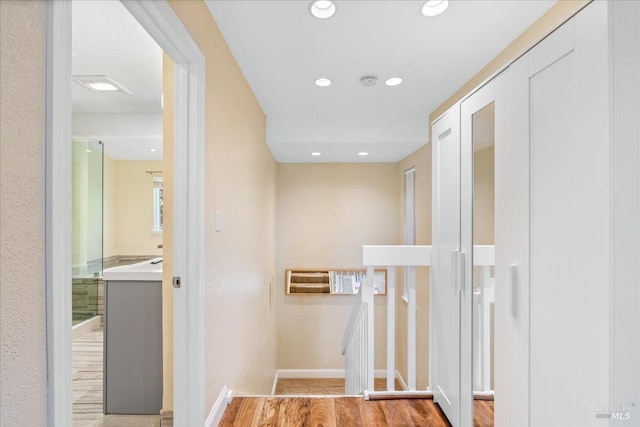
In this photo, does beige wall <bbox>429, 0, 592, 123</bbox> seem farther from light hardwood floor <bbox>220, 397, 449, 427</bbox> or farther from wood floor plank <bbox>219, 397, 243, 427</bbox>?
wood floor plank <bbox>219, 397, 243, 427</bbox>

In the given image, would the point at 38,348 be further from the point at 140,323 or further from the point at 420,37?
the point at 420,37

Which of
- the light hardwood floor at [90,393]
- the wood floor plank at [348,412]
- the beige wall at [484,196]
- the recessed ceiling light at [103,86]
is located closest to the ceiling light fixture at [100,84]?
the recessed ceiling light at [103,86]

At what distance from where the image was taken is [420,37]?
204 cm

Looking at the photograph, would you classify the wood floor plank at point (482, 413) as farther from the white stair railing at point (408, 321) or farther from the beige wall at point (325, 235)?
the beige wall at point (325, 235)

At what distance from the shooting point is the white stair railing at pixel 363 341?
2383 mm

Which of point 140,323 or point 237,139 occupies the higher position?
point 237,139

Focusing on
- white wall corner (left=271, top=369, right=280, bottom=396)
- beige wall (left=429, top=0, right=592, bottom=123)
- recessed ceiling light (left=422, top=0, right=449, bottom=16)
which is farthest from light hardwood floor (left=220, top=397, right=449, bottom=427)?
white wall corner (left=271, top=369, right=280, bottom=396)

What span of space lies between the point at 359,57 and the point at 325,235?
3.23 meters

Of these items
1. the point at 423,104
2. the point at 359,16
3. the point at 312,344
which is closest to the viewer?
the point at 359,16

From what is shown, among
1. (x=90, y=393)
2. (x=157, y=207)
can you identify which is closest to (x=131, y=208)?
(x=157, y=207)

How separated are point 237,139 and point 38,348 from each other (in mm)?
1880

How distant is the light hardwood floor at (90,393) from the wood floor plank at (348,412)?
3.64ft

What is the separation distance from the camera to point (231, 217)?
2.21 metres

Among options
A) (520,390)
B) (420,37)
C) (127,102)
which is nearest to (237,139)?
(420,37)
